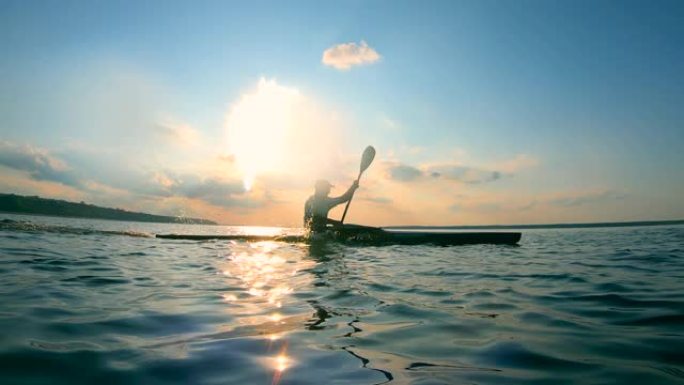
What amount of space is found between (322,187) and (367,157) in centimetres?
237

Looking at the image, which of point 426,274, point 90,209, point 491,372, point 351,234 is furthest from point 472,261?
point 90,209

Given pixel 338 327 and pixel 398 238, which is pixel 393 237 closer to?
pixel 398 238

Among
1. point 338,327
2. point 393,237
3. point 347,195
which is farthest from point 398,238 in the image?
point 338,327

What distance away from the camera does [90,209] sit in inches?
4584

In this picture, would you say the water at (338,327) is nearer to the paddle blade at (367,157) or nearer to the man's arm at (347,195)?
the man's arm at (347,195)

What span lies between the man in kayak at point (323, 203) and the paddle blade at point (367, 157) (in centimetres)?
87

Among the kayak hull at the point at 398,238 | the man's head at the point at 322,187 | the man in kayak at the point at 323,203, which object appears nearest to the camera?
the kayak hull at the point at 398,238

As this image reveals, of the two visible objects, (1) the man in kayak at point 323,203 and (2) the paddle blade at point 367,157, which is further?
(2) the paddle blade at point 367,157

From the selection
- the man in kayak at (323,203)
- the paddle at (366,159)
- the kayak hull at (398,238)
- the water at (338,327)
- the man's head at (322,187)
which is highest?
the paddle at (366,159)

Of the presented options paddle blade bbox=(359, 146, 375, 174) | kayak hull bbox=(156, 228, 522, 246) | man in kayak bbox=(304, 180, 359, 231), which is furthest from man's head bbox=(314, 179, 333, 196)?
kayak hull bbox=(156, 228, 522, 246)

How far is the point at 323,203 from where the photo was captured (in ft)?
55.3

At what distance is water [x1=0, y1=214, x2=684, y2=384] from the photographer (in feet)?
9.40

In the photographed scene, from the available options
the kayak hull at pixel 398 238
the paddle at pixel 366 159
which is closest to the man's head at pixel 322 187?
the paddle at pixel 366 159

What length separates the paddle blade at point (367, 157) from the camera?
17.4 m
